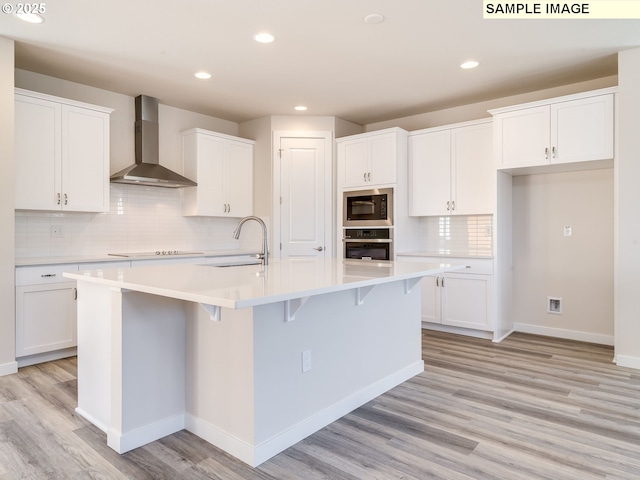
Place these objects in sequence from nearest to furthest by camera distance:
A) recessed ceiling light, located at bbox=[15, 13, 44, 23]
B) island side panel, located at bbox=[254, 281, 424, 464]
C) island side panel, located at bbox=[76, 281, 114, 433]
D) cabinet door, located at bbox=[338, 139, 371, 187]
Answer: island side panel, located at bbox=[254, 281, 424, 464] < island side panel, located at bbox=[76, 281, 114, 433] < recessed ceiling light, located at bbox=[15, 13, 44, 23] < cabinet door, located at bbox=[338, 139, 371, 187]

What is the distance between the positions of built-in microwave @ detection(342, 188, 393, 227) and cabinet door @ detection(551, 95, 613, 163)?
5.70 ft

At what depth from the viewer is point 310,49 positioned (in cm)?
346

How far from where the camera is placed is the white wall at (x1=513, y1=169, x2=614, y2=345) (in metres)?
4.19

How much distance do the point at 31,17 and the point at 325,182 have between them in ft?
10.8

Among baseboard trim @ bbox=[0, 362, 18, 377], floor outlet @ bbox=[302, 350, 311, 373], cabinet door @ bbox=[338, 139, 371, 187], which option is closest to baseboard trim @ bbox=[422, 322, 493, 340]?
cabinet door @ bbox=[338, 139, 371, 187]

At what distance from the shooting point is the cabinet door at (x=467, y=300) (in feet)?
14.2

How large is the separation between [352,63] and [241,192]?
232cm

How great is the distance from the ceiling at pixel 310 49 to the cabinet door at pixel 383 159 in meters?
0.45

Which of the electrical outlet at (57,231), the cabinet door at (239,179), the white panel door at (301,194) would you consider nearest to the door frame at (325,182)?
the white panel door at (301,194)

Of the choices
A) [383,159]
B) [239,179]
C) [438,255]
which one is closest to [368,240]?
[438,255]

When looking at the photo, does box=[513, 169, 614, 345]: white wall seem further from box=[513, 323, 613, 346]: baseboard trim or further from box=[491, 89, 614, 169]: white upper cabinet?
box=[491, 89, 614, 169]: white upper cabinet

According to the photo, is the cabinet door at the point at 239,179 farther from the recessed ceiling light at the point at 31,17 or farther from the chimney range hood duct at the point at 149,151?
the recessed ceiling light at the point at 31,17

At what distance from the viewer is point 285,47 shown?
135 inches

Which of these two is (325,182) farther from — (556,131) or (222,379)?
(222,379)
